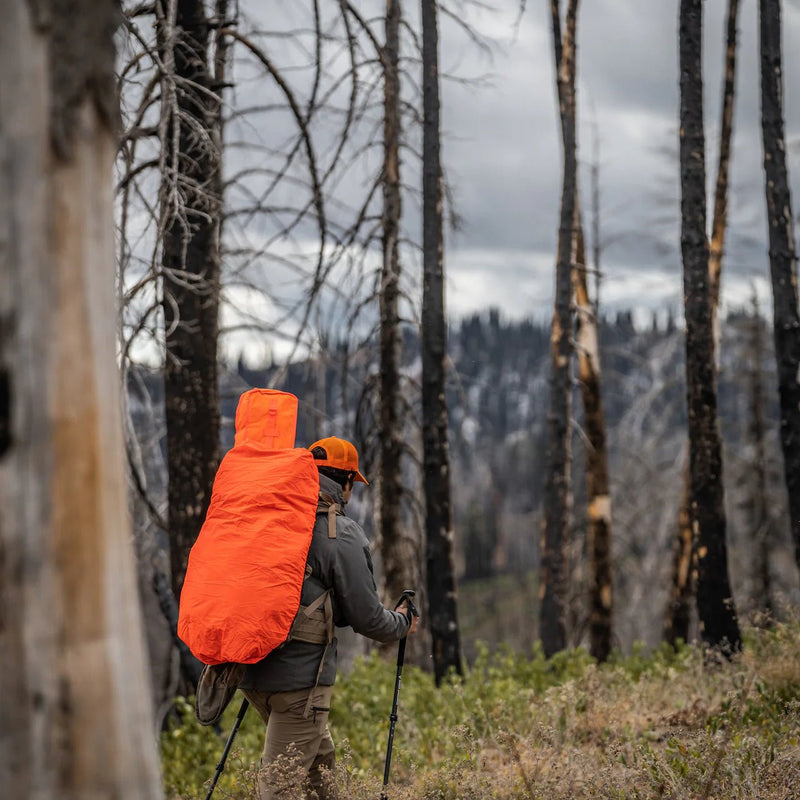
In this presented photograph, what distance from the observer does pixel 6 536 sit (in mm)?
1668

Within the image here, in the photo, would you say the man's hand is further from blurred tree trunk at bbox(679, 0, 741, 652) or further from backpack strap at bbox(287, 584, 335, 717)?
blurred tree trunk at bbox(679, 0, 741, 652)

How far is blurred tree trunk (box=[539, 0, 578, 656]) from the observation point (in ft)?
37.6

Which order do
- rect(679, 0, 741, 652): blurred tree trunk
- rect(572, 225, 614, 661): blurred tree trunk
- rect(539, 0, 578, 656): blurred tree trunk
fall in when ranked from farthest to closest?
rect(572, 225, 614, 661): blurred tree trunk
rect(539, 0, 578, 656): blurred tree trunk
rect(679, 0, 741, 652): blurred tree trunk

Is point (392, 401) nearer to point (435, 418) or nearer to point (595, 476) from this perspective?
point (435, 418)

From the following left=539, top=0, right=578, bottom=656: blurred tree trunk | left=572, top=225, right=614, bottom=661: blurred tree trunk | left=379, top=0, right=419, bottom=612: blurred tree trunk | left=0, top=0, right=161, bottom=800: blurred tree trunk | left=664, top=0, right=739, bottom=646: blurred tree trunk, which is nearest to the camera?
left=0, top=0, right=161, bottom=800: blurred tree trunk

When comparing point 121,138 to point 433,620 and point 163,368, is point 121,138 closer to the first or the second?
point 163,368

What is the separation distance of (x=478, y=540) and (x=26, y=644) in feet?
314

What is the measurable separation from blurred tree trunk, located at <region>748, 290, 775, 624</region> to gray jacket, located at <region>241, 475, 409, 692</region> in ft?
→ 61.5

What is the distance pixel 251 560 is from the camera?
3.65m

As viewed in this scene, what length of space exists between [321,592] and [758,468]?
18.9 meters

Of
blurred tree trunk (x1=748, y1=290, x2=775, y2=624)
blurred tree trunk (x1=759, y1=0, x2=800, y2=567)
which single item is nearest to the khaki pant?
blurred tree trunk (x1=759, y1=0, x2=800, y2=567)

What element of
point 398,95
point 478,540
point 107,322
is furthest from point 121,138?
point 478,540

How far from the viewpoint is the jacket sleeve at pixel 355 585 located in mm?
3883

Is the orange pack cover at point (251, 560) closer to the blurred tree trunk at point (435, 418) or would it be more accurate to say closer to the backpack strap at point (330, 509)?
the backpack strap at point (330, 509)
